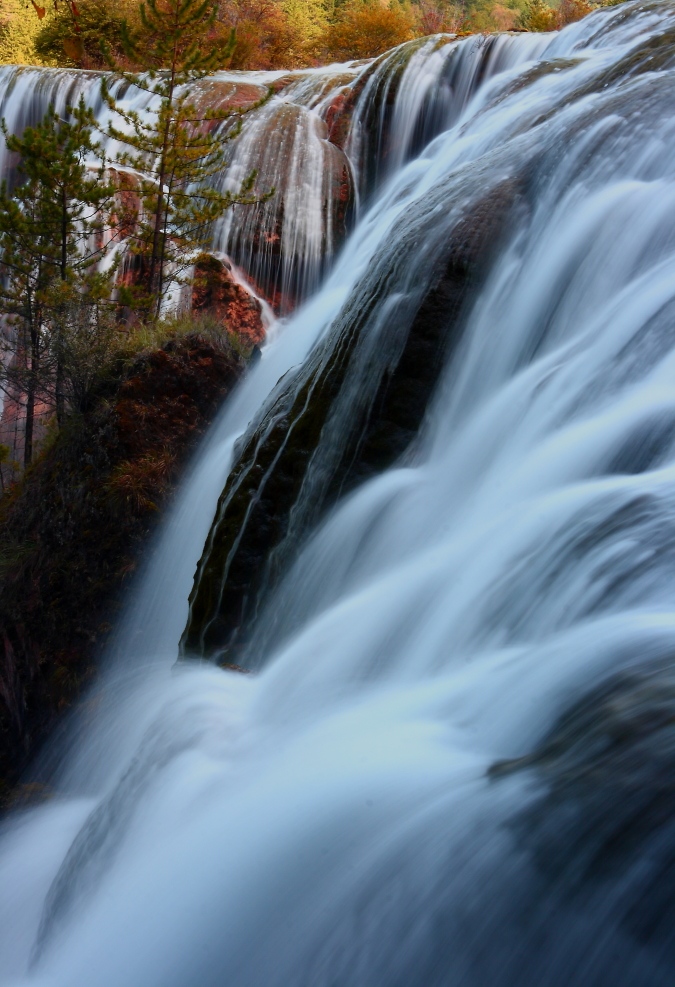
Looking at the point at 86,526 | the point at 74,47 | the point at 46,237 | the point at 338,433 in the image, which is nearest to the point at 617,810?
the point at 338,433

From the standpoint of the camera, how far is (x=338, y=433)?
6.13 meters

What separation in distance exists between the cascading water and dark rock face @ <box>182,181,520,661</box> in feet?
0.10

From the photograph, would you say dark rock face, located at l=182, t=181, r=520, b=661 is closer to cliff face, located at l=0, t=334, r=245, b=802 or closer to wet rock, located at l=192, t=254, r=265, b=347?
cliff face, located at l=0, t=334, r=245, b=802

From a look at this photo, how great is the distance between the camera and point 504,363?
5.79 meters

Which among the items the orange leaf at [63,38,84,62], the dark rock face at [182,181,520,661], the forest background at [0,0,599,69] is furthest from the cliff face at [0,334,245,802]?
the orange leaf at [63,38,84,62]

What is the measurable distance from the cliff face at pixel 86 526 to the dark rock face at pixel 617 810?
5576 millimetres

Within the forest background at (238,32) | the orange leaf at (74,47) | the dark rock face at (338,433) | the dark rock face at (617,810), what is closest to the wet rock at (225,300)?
the dark rock face at (338,433)

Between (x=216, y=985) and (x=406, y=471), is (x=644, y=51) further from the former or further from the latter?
(x=216, y=985)

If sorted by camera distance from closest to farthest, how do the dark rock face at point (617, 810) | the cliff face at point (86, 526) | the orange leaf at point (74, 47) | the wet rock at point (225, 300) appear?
the dark rock face at point (617, 810)
the cliff face at point (86, 526)
the wet rock at point (225, 300)
the orange leaf at point (74, 47)

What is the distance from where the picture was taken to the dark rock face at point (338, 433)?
234 inches

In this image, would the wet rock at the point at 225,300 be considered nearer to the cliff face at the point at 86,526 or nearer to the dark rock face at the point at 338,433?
the cliff face at the point at 86,526

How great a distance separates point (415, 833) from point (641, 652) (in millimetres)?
833

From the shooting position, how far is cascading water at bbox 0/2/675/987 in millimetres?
2049

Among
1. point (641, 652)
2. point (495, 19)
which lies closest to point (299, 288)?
point (641, 652)
